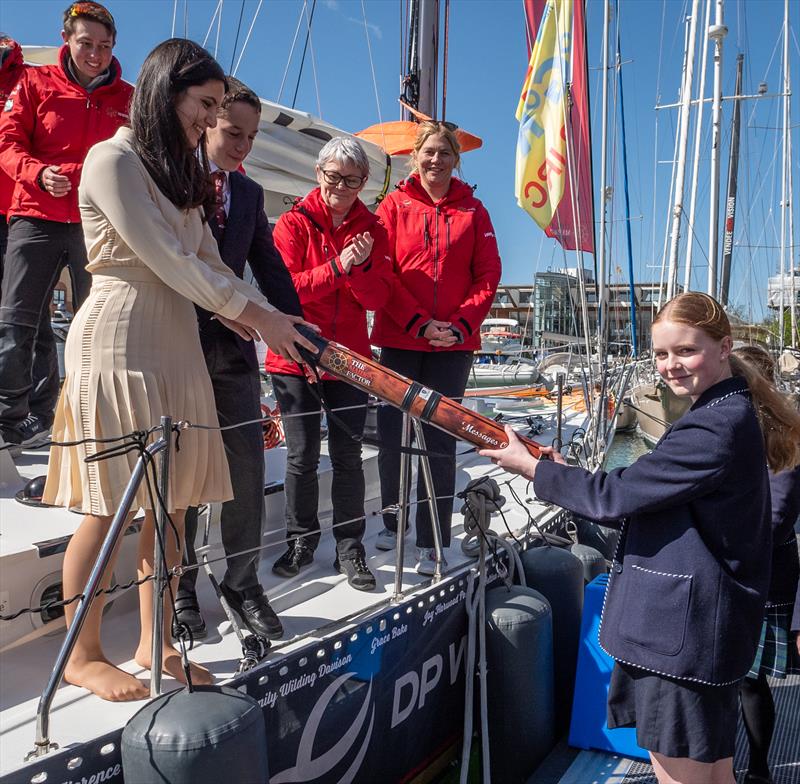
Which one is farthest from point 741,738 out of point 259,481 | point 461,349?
point 259,481

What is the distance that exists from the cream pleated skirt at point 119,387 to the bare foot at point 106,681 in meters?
0.39

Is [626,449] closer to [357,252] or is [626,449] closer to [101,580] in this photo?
[357,252]

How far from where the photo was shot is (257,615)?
2.11m

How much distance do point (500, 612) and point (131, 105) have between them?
76.0 inches

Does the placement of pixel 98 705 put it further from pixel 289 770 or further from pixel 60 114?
pixel 60 114

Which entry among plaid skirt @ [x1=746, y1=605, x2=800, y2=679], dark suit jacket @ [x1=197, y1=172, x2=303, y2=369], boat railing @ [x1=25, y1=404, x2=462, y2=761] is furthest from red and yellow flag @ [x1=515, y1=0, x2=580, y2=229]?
boat railing @ [x1=25, y1=404, x2=462, y2=761]

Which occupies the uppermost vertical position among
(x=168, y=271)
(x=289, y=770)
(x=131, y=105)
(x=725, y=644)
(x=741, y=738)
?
(x=131, y=105)

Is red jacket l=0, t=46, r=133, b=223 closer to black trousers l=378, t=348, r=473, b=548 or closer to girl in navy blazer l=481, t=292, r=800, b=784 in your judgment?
black trousers l=378, t=348, r=473, b=548

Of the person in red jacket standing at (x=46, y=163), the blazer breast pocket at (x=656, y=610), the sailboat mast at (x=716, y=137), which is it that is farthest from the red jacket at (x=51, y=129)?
the sailboat mast at (x=716, y=137)

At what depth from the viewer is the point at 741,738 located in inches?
110

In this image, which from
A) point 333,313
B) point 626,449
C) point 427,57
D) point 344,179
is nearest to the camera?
point 344,179

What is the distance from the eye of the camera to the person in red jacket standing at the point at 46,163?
8.97 ft

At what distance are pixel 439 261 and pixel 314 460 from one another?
0.99m

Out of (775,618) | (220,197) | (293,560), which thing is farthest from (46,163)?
(775,618)
